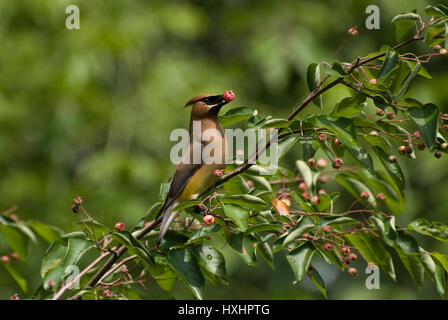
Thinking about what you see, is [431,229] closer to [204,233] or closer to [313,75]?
[313,75]

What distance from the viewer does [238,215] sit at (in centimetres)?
209

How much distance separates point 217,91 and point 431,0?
15.4ft

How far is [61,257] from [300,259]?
2.69 ft

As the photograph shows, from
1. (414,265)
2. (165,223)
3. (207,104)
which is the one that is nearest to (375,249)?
(414,265)

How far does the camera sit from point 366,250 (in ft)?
7.45

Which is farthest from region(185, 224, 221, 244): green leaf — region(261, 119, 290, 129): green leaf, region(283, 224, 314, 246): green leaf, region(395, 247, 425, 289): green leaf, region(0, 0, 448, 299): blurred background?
region(0, 0, 448, 299): blurred background

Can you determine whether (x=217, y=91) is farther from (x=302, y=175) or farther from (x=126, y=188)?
(x=302, y=175)

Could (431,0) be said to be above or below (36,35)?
below

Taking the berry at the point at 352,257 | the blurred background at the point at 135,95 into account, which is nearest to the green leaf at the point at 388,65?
the berry at the point at 352,257

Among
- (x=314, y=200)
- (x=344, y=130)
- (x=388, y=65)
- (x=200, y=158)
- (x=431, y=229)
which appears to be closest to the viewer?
(x=388, y=65)

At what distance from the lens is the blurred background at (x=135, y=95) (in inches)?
253

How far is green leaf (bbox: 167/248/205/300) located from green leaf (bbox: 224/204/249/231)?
0.21 meters

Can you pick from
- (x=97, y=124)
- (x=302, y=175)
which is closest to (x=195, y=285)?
(x=302, y=175)
